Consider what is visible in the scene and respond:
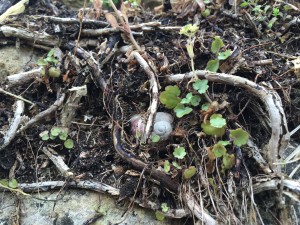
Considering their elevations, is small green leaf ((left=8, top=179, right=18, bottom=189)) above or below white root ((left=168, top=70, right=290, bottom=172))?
below

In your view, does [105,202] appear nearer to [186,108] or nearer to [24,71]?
[186,108]

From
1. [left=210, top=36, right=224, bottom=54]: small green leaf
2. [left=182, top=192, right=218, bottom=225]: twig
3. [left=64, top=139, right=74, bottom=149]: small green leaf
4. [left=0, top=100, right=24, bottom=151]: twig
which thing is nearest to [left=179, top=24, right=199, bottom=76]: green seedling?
[left=210, top=36, right=224, bottom=54]: small green leaf

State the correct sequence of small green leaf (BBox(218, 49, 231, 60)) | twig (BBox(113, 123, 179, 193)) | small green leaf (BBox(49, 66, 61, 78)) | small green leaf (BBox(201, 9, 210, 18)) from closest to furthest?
twig (BBox(113, 123, 179, 193)) → small green leaf (BBox(218, 49, 231, 60)) → small green leaf (BBox(49, 66, 61, 78)) → small green leaf (BBox(201, 9, 210, 18))

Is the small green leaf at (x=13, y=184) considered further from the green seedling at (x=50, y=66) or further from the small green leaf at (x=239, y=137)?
the small green leaf at (x=239, y=137)

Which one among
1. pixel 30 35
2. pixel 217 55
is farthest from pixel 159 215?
pixel 30 35

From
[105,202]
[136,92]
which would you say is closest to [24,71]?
[136,92]

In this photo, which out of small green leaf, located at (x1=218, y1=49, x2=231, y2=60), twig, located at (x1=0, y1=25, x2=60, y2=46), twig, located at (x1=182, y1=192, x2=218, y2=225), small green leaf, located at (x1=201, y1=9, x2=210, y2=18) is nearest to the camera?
twig, located at (x1=182, y1=192, x2=218, y2=225)

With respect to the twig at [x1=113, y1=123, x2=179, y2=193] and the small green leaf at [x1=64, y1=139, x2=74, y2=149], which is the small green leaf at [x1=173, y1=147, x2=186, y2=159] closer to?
the twig at [x1=113, y1=123, x2=179, y2=193]
